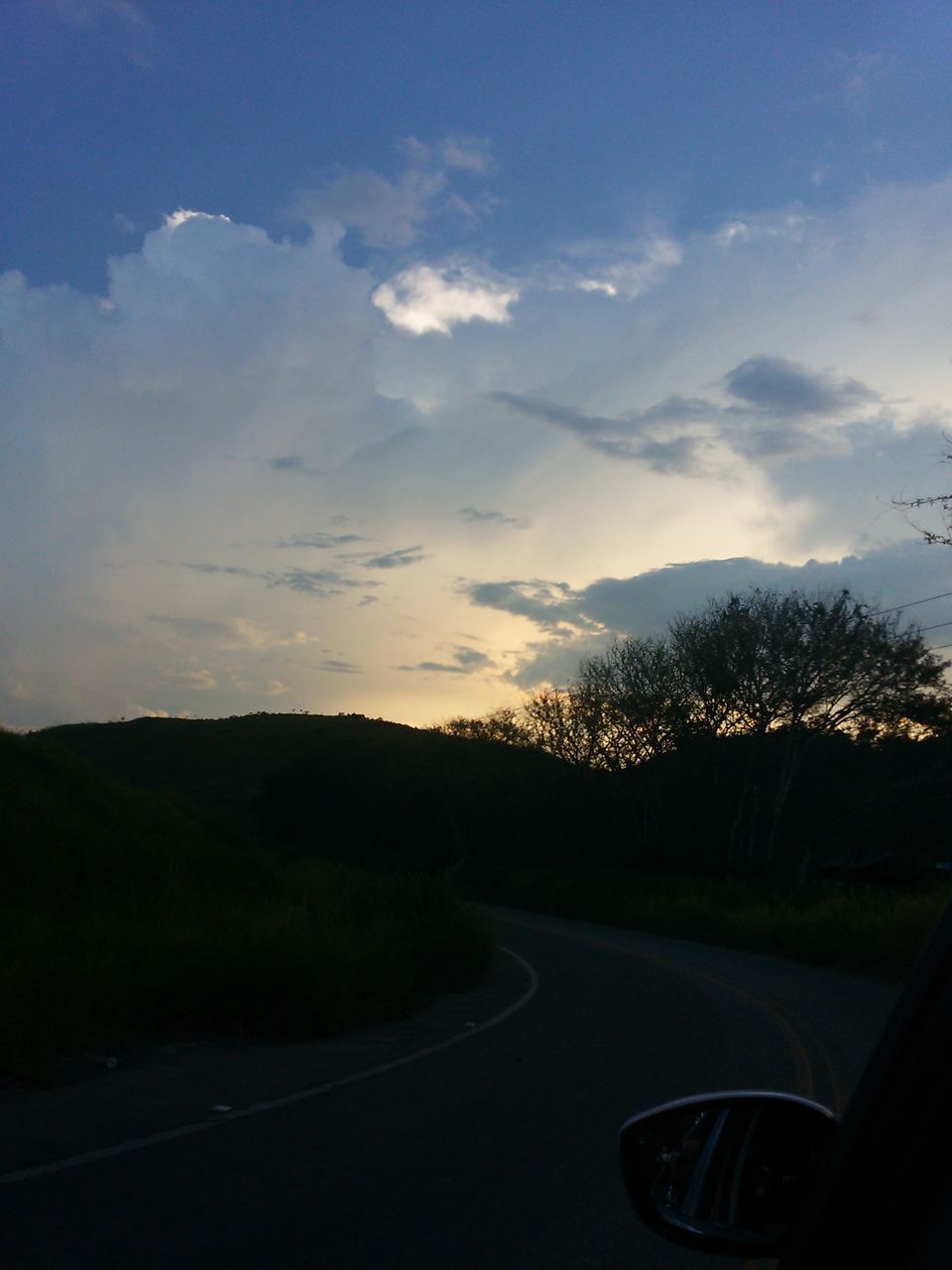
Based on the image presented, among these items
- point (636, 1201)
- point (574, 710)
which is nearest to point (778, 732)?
point (574, 710)

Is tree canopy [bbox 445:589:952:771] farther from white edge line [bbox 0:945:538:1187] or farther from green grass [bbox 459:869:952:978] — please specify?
white edge line [bbox 0:945:538:1187]

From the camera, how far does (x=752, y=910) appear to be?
30312 mm

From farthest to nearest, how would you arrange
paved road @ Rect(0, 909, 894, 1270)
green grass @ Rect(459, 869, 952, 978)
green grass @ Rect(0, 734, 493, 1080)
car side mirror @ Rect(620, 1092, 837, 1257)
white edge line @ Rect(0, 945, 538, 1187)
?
green grass @ Rect(459, 869, 952, 978) → green grass @ Rect(0, 734, 493, 1080) → white edge line @ Rect(0, 945, 538, 1187) → paved road @ Rect(0, 909, 894, 1270) → car side mirror @ Rect(620, 1092, 837, 1257)

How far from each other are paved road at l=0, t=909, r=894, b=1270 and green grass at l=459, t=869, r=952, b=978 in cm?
298

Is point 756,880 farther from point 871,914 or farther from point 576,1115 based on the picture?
point 576,1115

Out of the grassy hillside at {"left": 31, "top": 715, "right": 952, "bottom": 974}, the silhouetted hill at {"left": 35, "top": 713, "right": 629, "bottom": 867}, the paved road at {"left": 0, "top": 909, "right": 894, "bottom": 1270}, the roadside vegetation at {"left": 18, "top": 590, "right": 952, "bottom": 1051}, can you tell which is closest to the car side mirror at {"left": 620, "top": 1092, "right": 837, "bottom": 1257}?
the paved road at {"left": 0, "top": 909, "right": 894, "bottom": 1270}

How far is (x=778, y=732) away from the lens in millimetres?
40688

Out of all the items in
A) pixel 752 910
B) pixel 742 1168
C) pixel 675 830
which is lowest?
pixel 752 910

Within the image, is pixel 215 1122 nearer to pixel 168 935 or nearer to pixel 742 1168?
pixel 168 935

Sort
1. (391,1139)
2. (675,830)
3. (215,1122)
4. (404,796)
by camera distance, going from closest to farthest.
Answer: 1. (391,1139)
2. (215,1122)
3. (675,830)
4. (404,796)

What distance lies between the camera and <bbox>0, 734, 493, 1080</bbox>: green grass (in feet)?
36.9

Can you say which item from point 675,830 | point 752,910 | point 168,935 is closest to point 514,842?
point 675,830

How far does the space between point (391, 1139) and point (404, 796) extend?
5984 centimetres

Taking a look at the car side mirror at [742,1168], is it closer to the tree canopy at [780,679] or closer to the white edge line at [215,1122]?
the white edge line at [215,1122]
